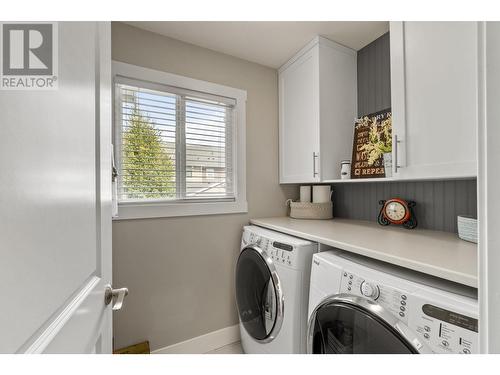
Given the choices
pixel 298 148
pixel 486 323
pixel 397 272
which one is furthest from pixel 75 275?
pixel 298 148

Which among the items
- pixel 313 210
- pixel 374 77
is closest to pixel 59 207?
pixel 313 210

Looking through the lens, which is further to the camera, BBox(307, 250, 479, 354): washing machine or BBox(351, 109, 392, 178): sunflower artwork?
BBox(351, 109, 392, 178): sunflower artwork

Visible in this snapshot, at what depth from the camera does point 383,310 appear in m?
0.79

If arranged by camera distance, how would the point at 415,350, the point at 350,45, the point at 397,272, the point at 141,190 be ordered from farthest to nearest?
the point at 350,45, the point at 141,190, the point at 397,272, the point at 415,350

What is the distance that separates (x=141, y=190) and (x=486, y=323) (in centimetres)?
171

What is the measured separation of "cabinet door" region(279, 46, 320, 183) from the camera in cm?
175

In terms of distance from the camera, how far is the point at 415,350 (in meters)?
0.69

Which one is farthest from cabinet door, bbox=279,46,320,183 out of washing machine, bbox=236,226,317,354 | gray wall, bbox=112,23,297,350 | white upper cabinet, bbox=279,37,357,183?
washing machine, bbox=236,226,317,354

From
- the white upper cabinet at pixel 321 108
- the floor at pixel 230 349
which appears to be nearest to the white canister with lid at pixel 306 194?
the white upper cabinet at pixel 321 108

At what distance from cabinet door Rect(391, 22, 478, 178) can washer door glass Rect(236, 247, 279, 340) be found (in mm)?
966

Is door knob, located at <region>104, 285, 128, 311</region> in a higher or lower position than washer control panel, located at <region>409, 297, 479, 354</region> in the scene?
higher

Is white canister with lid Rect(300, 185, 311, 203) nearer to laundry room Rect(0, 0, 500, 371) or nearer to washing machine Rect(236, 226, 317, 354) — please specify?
laundry room Rect(0, 0, 500, 371)
